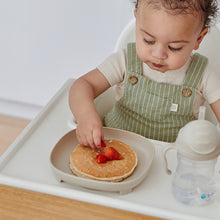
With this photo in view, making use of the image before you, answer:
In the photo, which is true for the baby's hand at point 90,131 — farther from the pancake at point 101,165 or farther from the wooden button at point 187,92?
the wooden button at point 187,92

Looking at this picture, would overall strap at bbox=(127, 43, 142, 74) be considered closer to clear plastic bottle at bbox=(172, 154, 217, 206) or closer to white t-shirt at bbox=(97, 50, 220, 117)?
white t-shirt at bbox=(97, 50, 220, 117)

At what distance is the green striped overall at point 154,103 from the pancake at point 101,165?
304mm

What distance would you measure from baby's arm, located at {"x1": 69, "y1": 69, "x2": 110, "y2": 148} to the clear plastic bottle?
0.20m

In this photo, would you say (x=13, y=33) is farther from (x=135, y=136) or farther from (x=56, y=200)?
(x=56, y=200)

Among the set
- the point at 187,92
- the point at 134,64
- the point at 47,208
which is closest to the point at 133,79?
the point at 134,64

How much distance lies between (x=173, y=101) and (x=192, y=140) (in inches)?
19.2

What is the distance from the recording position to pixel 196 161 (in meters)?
0.84

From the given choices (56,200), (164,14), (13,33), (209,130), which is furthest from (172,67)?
(13,33)

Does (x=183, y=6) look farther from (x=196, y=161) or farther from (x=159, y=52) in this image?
(x=196, y=161)

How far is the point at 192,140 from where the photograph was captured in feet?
2.30

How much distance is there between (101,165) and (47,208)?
0.15 m

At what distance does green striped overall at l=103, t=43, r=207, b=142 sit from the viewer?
3.85 ft

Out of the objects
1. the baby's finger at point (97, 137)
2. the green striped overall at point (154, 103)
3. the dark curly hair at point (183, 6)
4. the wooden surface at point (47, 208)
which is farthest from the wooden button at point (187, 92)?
the wooden surface at point (47, 208)

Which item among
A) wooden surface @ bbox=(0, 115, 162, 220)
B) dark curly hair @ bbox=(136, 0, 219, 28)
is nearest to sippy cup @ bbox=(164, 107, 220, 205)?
wooden surface @ bbox=(0, 115, 162, 220)
